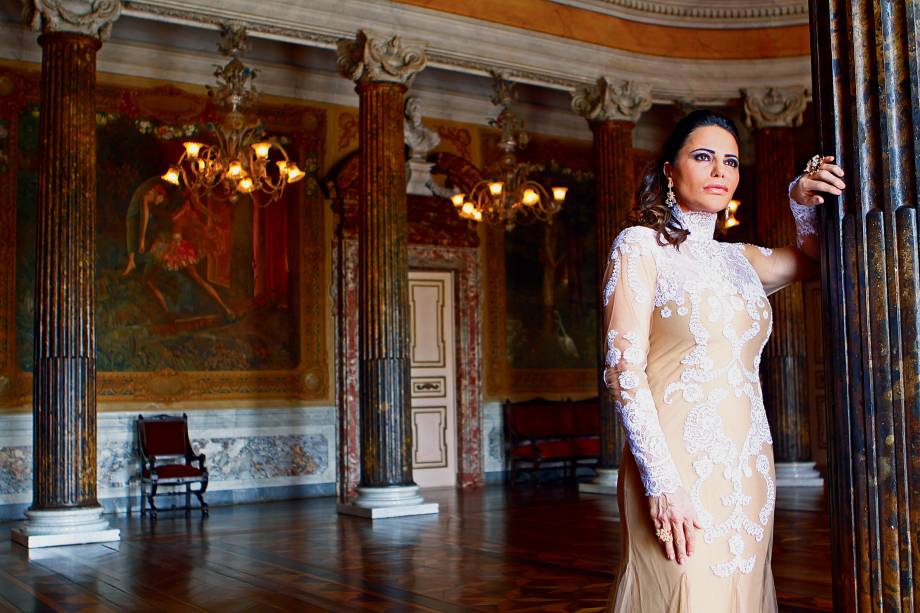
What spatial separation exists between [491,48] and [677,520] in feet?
31.0

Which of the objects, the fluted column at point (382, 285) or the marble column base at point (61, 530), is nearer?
the marble column base at point (61, 530)

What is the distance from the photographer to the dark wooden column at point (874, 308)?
6.56 feet

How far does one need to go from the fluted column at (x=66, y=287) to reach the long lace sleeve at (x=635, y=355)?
7047mm

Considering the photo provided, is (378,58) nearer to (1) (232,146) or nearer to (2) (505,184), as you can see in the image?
(1) (232,146)

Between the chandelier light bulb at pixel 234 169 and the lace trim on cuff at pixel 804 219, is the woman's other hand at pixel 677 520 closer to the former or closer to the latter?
the lace trim on cuff at pixel 804 219

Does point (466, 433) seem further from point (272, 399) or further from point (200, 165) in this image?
point (200, 165)

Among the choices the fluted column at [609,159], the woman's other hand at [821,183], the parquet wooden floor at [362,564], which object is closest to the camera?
A: the woman's other hand at [821,183]

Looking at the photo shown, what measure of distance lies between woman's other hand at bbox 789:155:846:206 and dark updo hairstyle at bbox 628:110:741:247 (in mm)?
336

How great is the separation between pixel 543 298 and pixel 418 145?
2865mm

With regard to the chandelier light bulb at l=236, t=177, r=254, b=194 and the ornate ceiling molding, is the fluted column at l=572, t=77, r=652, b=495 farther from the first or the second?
the chandelier light bulb at l=236, t=177, r=254, b=194

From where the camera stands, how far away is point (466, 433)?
13.6 m

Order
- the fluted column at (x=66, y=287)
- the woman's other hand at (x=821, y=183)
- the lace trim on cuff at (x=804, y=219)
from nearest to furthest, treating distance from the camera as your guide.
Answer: the woman's other hand at (x=821, y=183) → the lace trim on cuff at (x=804, y=219) → the fluted column at (x=66, y=287)

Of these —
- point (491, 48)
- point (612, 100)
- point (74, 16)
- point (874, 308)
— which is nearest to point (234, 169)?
point (74, 16)

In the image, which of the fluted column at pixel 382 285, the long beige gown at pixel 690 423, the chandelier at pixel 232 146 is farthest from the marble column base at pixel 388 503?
the long beige gown at pixel 690 423
